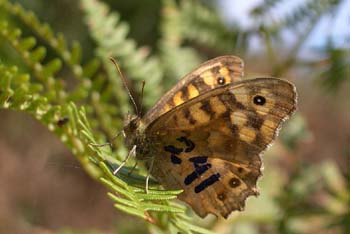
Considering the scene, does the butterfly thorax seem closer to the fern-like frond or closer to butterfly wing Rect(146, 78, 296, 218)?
butterfly wing Rect(146, 78, 296, 218)

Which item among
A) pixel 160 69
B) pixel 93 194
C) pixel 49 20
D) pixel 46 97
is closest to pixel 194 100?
pixel 46 97

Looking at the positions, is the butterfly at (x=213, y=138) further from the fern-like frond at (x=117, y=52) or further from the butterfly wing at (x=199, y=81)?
the fern-like frond at (x=117, y=52)

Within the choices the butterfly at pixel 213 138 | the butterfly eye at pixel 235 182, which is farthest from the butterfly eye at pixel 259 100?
the butterfly eye at pixel 235 182

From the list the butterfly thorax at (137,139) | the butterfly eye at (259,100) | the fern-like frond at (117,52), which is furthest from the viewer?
the fern-like frond at (117,52)

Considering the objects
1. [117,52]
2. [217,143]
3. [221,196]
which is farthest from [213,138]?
[117,52]

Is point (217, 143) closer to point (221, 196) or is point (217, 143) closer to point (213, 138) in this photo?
point (213, 138)

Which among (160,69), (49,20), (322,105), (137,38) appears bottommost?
(160,69)

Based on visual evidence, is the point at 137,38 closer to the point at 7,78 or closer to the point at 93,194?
the point at 93,194
